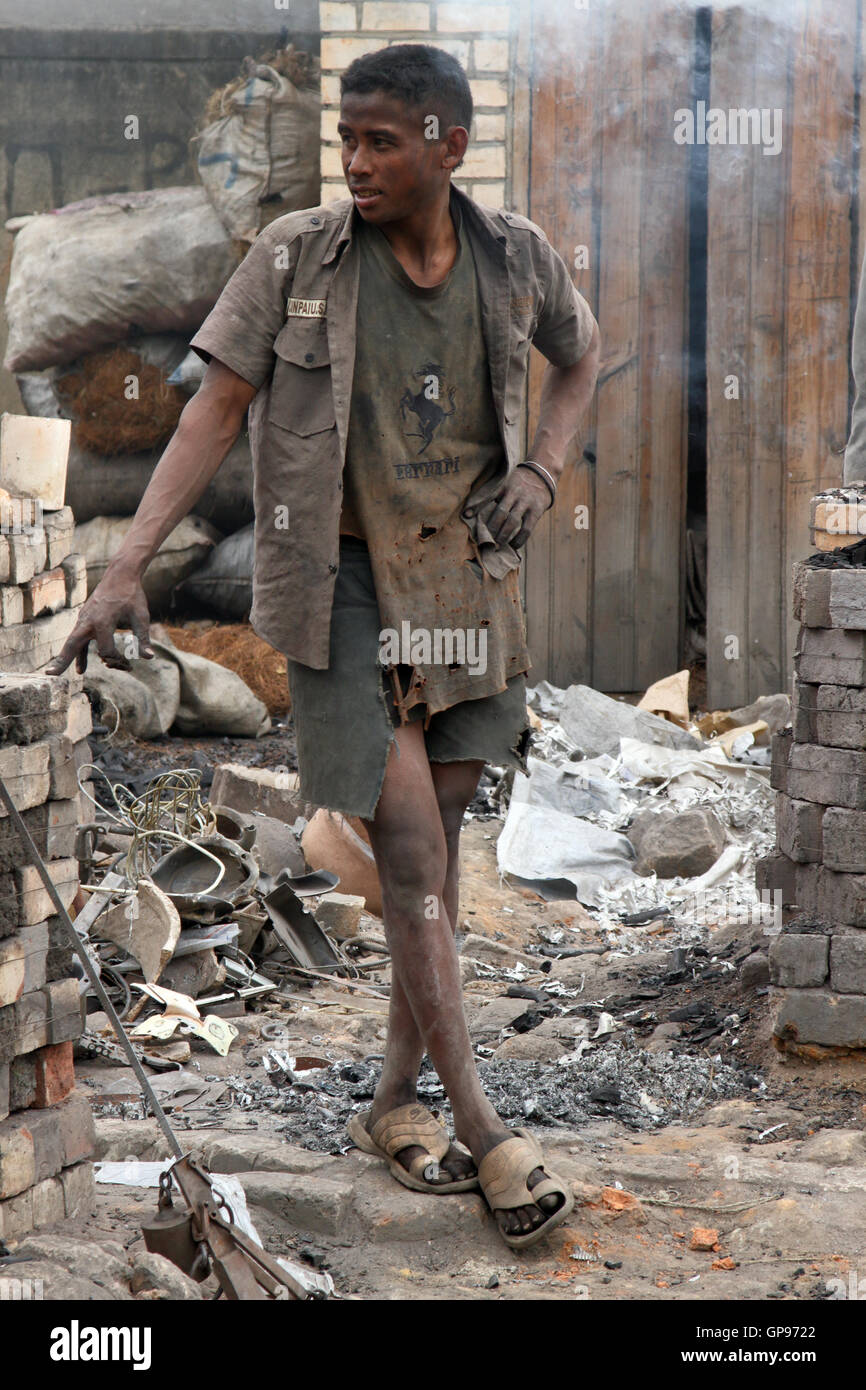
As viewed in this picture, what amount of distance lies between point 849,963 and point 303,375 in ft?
6.30

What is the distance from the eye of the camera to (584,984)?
4512 mm

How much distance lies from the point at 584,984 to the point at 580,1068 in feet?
2.90

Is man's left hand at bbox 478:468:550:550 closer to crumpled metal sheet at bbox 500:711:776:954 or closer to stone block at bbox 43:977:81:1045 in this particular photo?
stone block at bbox 43:977:81:1045

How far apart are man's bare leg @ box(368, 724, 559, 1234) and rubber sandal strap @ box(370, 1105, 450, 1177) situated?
10cm

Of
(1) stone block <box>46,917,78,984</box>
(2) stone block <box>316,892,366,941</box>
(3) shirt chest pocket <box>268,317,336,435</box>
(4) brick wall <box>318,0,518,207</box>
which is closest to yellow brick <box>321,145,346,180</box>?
(4) brick wall <box>318,0,518,207</box>

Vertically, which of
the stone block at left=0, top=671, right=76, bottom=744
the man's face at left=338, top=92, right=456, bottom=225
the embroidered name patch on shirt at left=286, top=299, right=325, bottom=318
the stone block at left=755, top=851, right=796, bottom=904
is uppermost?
the man's face at left=338, top=92, right=456, bottom=225

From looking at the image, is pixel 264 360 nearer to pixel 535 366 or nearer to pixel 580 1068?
pixel 580 1068

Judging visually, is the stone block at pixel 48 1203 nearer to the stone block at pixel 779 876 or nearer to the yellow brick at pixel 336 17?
the stone block at pixel 779 876

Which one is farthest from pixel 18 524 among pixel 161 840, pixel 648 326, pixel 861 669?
pixel 648 326

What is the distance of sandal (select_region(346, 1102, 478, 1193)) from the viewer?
2.82 metres

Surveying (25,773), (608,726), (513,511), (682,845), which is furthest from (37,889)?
(608,726)

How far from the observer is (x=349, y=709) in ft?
9.12

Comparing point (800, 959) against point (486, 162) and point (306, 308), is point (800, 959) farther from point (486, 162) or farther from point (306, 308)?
point (486, 162)

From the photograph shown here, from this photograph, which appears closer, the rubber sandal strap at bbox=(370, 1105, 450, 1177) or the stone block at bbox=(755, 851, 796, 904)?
the rubber sandal strap at bbox=(370, 1105, 450, 1177)
